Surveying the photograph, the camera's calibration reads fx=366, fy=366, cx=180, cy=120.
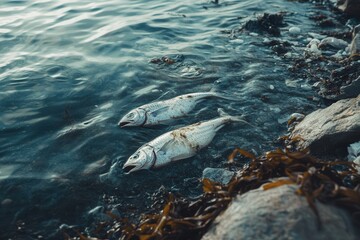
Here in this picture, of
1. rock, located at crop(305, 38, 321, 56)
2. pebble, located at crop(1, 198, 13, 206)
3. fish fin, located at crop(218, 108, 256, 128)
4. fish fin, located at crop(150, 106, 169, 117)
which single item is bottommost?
pebble, located at crop(1, 198, 13, 206)

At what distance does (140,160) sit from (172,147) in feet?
1.74

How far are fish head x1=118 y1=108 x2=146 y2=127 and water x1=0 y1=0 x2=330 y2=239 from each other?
0.40ft

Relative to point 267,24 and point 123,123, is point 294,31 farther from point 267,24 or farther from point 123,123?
point 123,123

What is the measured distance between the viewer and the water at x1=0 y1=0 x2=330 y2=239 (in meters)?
4.93

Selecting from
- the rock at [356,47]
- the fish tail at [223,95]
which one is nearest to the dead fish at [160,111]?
the fish tail at [223,95]

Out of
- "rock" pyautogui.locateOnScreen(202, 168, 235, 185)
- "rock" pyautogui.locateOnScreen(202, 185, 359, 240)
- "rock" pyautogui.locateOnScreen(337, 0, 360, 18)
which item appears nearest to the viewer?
"rock" pyautogui.locateOnScreen(202, 185, 359, 240)

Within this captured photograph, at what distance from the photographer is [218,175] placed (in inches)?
196

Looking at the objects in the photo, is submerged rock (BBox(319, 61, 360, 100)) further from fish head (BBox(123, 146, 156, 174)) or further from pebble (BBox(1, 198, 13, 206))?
pebble (BBox(1, 198, 13, 206))

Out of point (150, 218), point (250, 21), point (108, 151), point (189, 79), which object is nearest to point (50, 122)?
point (108, 151)

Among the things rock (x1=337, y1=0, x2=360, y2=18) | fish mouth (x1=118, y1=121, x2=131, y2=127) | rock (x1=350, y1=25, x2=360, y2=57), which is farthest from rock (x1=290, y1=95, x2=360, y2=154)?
rock (x1=337, y1=0, x2=360, y2=18)

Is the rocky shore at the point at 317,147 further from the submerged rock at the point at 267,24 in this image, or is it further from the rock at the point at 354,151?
the submerged rock at the point at 267,24

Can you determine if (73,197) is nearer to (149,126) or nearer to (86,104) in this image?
(149,126)

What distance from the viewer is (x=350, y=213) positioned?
2.86 meters

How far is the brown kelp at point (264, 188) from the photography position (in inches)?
114
